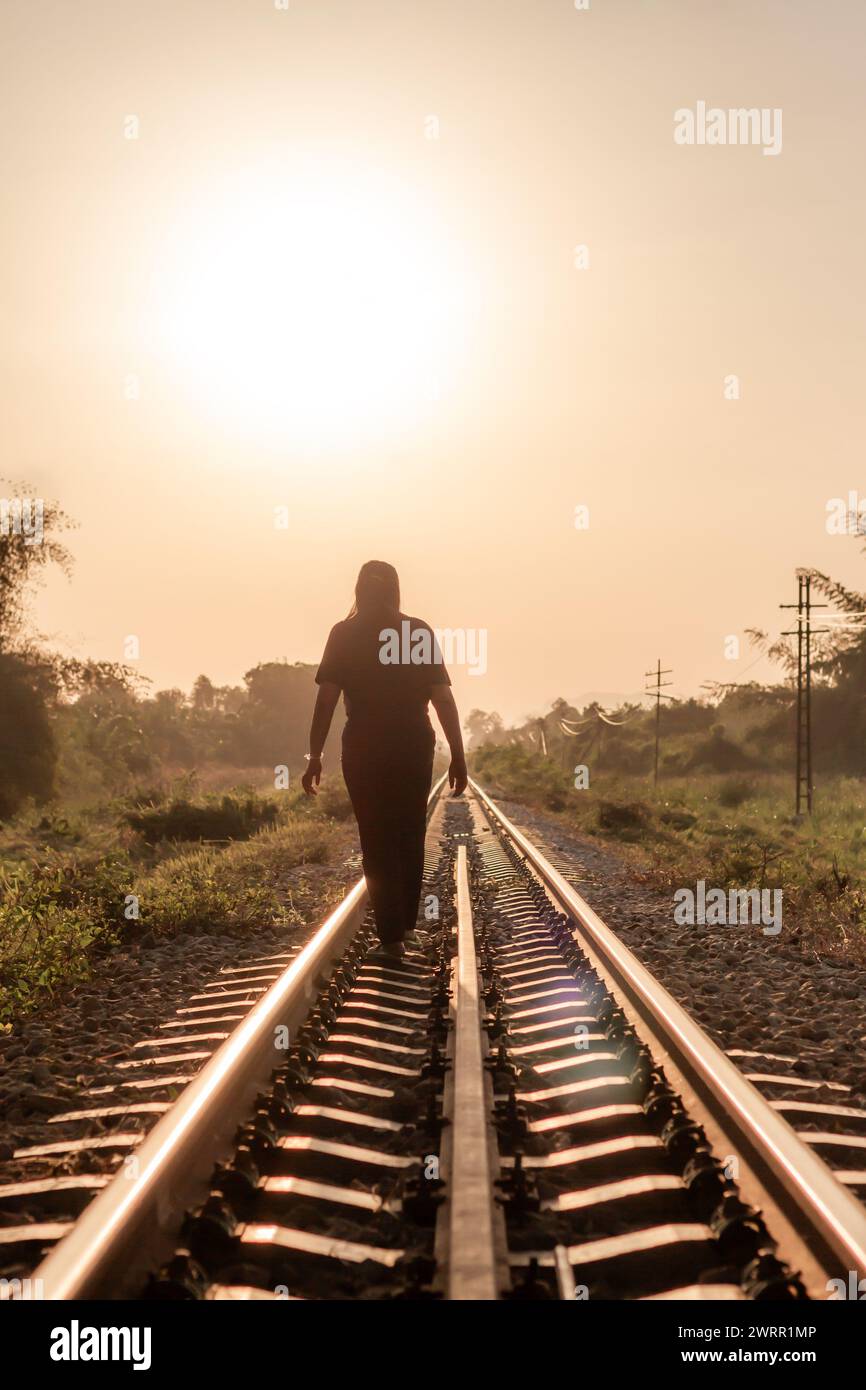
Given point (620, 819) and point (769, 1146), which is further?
point (620, 819)

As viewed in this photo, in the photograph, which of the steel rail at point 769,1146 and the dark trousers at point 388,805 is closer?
the steel rail at point 769,1146

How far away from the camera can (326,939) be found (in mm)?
6059

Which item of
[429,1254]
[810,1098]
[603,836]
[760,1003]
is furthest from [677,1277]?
[603,836]

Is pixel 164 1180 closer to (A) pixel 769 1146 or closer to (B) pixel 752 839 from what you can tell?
(A) pixel 769 1146

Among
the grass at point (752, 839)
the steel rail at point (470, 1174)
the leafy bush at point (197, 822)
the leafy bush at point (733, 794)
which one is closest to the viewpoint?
the steel rail at point (470, 1174)

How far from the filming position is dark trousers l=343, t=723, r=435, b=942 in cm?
595

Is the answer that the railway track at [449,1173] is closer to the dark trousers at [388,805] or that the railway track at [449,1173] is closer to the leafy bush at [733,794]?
the dark trousers at [388,805]

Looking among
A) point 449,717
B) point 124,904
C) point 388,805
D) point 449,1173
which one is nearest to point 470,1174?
point 449,1173

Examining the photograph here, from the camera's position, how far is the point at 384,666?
19.5 feet

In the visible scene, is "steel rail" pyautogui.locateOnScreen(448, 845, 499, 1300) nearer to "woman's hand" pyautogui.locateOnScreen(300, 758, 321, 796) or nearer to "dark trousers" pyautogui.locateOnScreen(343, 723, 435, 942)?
"dark trousers" pyautogui.locateOnScreen(343, 723, 435, 942)

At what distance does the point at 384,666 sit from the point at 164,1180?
3.44m

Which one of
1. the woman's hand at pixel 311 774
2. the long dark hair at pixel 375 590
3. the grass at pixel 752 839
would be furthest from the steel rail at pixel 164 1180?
the grass at pixel 752 839

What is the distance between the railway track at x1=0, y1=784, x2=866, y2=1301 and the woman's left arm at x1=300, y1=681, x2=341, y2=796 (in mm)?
1428

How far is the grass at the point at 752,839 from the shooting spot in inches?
344
